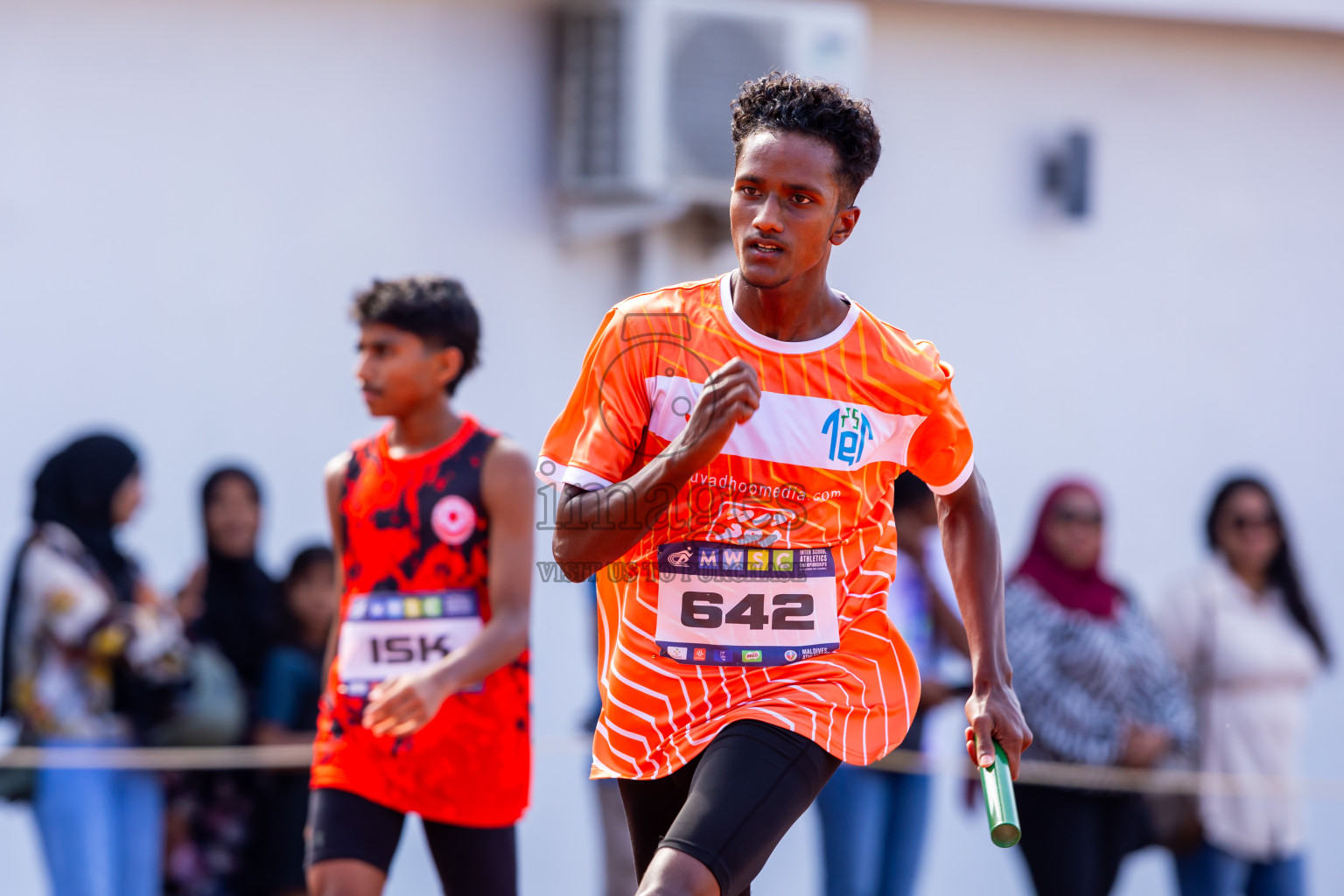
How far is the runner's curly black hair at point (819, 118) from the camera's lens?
10.7ft

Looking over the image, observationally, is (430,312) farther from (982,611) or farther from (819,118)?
(982,611)

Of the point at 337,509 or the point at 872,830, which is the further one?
the point at 872,830

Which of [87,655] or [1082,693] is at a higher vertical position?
[87,655]

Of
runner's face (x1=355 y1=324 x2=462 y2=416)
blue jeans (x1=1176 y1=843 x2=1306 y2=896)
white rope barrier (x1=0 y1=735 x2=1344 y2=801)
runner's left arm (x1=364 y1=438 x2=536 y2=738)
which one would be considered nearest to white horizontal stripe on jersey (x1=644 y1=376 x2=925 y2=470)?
runner's left arm (x1=364 y1=438 x2=536 y2=738)

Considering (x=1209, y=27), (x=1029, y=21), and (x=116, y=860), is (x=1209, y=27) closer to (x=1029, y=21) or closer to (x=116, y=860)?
(x=1029, y=21)

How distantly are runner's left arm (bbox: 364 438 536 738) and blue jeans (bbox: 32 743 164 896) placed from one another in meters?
1.86

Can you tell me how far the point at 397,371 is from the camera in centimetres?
459

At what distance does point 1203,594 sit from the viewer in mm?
6840

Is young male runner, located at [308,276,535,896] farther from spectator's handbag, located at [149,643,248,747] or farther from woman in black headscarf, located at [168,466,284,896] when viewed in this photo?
woman in black headscarf, located at [168,466,284,896]

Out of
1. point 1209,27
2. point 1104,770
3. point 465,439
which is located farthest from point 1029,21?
point 465,439

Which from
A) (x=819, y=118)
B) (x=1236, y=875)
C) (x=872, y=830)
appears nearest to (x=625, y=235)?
(x=872, y=830)

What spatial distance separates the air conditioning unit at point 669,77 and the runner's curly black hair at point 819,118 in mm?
3722

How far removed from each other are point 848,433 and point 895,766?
3291mm

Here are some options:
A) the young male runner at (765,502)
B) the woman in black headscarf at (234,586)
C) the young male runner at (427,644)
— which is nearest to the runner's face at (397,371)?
the young male runner at (427,644)
